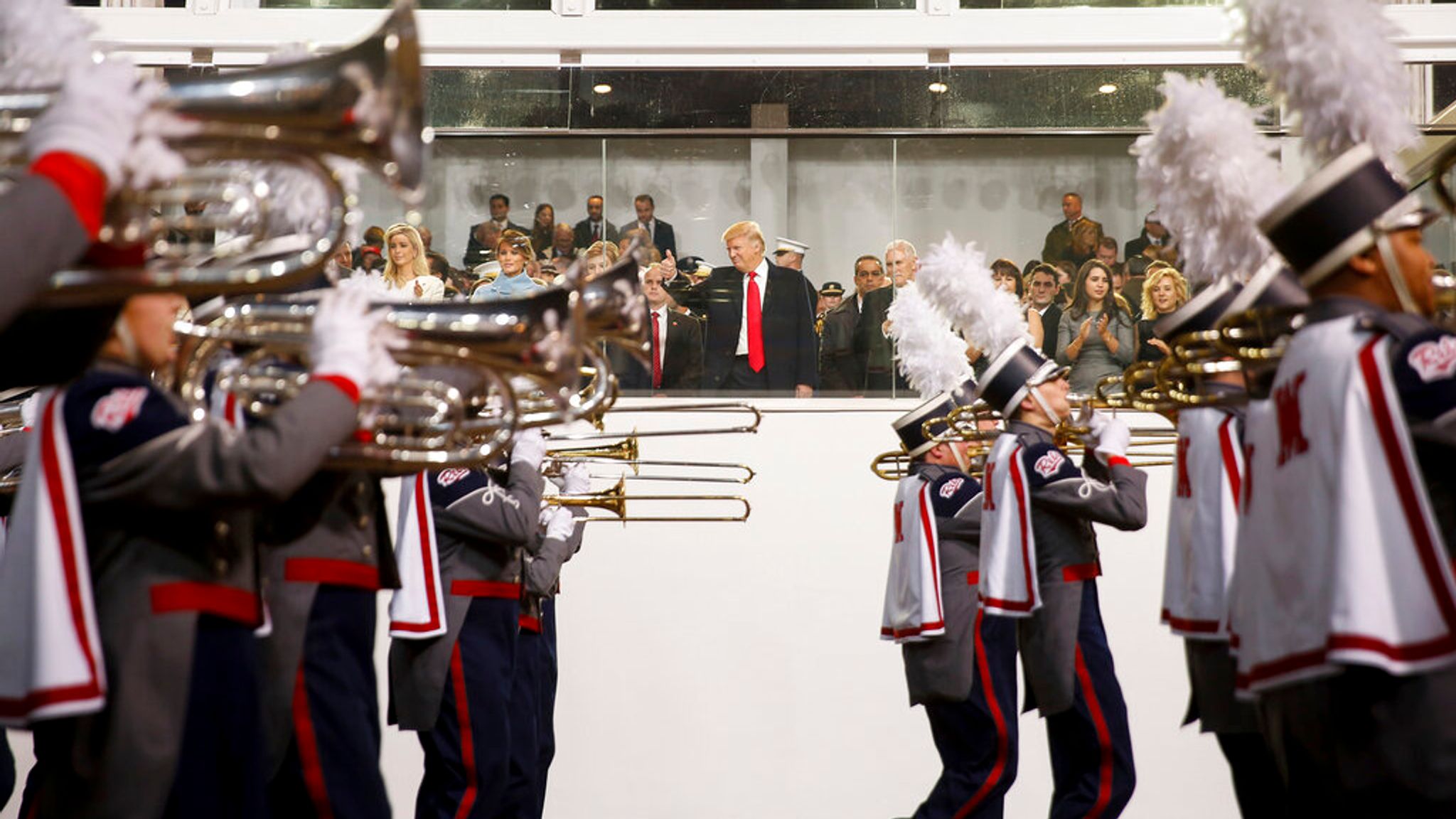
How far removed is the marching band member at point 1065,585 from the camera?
6.02m

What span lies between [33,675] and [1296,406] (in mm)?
2239

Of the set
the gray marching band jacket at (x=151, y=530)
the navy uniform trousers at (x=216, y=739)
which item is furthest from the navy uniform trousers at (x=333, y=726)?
the gray marching band jacket at (x=151, y=530)

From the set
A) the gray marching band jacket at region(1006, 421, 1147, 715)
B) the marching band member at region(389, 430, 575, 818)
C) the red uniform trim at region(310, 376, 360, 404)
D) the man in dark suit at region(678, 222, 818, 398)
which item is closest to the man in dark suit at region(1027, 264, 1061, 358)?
the man in dark suit at region(678, 222, 818, 398)

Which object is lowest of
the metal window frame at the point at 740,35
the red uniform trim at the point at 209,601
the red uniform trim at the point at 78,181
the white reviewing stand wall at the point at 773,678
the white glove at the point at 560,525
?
the white reviewing stand wall at the point at 773,678

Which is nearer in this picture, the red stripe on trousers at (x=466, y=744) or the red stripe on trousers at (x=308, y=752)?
the red stripe on trousers at (x=308, y=752)

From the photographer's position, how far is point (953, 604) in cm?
704

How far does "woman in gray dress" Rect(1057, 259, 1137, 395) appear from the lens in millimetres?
9477

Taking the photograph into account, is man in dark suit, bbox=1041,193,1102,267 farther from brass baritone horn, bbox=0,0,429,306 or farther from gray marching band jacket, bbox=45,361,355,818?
brass baritone horn, bbox=0,0,429,306

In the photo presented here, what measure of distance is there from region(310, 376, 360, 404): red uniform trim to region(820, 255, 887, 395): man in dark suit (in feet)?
21.8

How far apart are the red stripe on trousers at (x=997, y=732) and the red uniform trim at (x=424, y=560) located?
252 cm

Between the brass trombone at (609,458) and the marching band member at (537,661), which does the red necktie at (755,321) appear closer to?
the brass trombone at (609,458)

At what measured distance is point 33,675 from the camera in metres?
2.74

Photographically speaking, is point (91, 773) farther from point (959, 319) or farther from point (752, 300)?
point (752, 300)

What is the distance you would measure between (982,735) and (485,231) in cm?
457
